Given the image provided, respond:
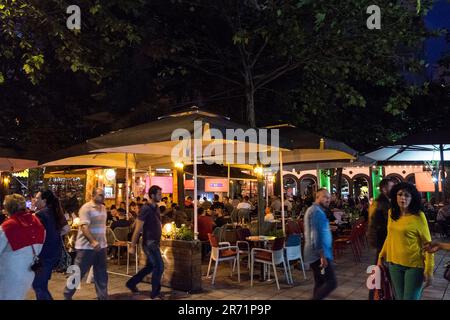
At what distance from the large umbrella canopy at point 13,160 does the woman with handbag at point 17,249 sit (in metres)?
6.27

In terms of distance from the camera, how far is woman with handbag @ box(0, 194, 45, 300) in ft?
14.5

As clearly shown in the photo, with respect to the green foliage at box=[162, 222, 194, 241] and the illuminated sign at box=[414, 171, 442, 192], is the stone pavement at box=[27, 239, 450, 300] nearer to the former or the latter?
the green foliage at box=[162, 222, 194, 241]

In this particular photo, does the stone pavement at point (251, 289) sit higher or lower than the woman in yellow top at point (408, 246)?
lower

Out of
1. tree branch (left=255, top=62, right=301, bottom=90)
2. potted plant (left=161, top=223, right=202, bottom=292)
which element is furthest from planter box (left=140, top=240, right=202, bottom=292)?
tree branch (left=255, top=62, right=301, bottom=90)

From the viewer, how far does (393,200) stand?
4391 millimetres

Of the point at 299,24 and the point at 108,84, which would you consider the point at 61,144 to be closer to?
the point at 108,84

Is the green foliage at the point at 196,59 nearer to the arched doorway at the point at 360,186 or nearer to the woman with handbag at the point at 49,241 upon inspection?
the woman with handbag at the point at 49,241

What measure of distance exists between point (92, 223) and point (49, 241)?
63 cm

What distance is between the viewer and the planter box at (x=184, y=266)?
670 centimetres

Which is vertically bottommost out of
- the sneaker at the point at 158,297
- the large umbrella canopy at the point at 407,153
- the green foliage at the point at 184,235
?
the sneaker at the point at 158,297

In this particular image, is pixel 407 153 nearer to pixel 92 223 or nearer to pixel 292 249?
pixel 292 249

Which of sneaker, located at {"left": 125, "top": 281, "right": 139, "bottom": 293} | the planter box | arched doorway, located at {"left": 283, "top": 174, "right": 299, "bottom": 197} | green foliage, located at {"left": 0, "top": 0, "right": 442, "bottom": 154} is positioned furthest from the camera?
arched doorway, located at {"left": 283, "top": 174, "right": 299, "bottom": 197}

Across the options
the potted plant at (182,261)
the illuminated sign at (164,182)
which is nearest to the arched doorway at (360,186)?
the illuminated sign at (164,182)
